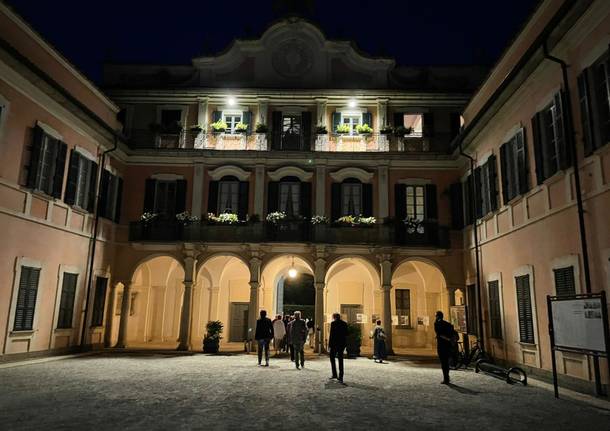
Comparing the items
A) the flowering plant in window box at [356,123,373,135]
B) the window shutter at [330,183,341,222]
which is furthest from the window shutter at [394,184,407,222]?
the flowering plant in window box at [356,123,373,135]

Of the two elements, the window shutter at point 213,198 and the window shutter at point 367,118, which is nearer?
the window shutter at point 213,198

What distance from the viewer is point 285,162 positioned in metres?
21.0

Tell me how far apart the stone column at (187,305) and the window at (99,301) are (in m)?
3.12

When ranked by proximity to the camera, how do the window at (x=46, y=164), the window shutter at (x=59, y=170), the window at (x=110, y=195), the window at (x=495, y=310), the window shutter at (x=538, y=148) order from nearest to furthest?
1. the window shutter at (x=538, y=148)
2. the window at (x=46, y=164)
3. the window at (x=495, y=310)
4. the window shutter at (x=59, y=170)
5. the window at (x=110, y=195)

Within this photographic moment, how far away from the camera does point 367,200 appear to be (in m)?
20.7

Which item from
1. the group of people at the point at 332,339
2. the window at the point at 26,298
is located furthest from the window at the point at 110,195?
the group of people at the point at 332,339

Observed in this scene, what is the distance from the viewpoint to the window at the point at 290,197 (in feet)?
68.5

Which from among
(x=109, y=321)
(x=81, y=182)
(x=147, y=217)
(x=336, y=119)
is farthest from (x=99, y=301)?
(x=336, y=119)

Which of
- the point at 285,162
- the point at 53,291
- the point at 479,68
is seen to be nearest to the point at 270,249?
the point at 285,162

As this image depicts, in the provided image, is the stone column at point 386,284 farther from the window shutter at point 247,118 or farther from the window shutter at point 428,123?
the window shutter at point 247,118

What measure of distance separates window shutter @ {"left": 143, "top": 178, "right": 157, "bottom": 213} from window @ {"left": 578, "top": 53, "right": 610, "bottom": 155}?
53.9 ft

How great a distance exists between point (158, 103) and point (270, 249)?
29.0ft

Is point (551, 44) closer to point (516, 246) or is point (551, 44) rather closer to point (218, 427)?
point (516, 246)

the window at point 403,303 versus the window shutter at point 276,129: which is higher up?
the window shutter at point 276,129
